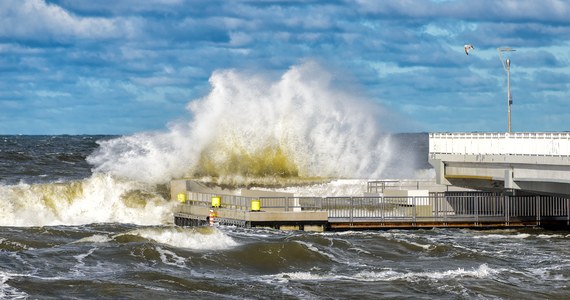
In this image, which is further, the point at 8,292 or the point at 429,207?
the point at 429,207

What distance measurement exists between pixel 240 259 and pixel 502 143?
607 inches

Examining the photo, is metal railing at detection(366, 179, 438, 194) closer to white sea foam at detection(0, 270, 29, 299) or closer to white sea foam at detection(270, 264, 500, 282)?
white sea foam at detection(270, 264, 500, 282)

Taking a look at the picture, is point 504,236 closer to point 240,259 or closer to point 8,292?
point 240,259

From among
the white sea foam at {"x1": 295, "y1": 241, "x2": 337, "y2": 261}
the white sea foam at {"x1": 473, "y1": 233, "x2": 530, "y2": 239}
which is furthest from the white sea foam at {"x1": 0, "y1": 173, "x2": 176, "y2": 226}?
the white sea foam at {"x1": 473, "y1": 233, "x2": 530, "y2": 239}

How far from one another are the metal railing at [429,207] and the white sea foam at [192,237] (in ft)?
18.2

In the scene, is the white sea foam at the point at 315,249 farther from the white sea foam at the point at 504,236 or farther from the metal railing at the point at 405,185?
the metal railing at the point at 405,185

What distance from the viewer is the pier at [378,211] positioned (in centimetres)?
3938

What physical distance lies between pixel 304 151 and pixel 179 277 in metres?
33.1

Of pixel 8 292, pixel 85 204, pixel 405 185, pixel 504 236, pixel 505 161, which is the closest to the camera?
pixel 8 292

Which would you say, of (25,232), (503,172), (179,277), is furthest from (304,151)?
(179,277)

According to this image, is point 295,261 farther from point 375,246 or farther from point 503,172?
point 503,172

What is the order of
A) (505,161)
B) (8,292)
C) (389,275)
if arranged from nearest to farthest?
(8,292) < (389,275) < (505,161)

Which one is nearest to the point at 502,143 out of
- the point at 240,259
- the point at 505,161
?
the point at 505,161

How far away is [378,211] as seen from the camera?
1662 inches
